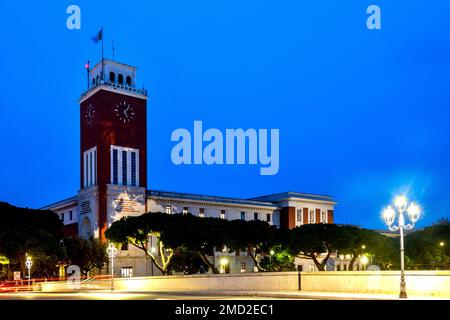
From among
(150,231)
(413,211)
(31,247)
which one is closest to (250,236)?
(150,231)

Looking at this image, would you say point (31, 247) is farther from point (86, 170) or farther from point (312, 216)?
point (312, 216)

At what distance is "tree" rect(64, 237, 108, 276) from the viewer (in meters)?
66.4

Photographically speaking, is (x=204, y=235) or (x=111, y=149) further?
(x=111, y=149)

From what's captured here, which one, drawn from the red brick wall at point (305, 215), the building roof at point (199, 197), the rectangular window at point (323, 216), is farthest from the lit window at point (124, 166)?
the rectangular window at point (323, 216)

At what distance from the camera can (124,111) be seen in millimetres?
77938

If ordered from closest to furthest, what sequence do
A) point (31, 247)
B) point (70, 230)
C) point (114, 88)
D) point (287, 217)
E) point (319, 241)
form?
point (31, 247)
point (319, 241)
point (114, 88)
point (70, 230)
point (287, 217)

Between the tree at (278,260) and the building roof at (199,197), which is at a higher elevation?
the building roof at (199,197)

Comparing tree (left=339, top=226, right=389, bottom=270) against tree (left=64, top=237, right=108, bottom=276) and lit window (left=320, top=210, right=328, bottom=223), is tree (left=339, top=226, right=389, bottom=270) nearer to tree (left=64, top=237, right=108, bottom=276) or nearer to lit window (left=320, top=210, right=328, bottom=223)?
lit window (left=320, top=210, right=328, bottom=223)

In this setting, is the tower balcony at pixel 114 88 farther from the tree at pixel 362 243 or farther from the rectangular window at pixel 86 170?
the tree at pixel 362 243

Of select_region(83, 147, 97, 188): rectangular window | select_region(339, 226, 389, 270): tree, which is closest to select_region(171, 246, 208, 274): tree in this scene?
select_region(83, 147, 97, 188): rectangular window

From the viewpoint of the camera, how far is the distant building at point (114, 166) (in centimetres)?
7494

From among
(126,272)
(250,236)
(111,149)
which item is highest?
(111,149)

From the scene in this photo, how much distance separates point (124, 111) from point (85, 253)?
20216mm
